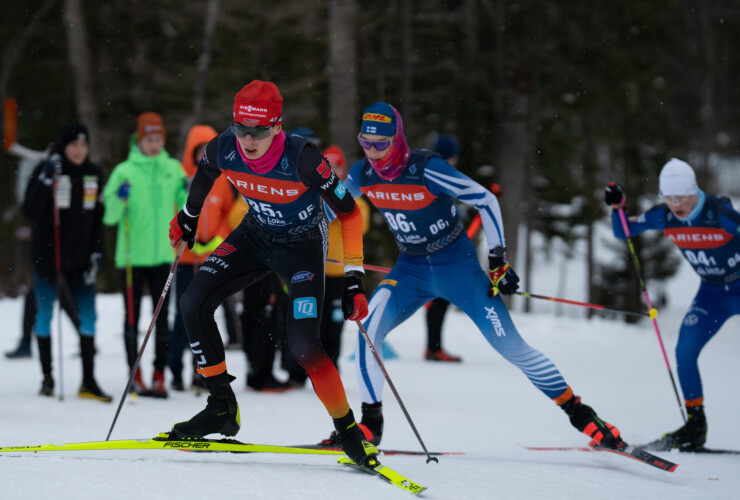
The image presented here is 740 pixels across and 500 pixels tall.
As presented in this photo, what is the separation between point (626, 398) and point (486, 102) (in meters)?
8.60

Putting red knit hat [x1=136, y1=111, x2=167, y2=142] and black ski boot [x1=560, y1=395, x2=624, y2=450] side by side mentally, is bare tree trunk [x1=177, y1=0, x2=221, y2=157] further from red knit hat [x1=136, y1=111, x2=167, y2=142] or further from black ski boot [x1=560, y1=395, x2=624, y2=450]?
black ski boot [x1=560, y1=395, x2=624, y2=450]

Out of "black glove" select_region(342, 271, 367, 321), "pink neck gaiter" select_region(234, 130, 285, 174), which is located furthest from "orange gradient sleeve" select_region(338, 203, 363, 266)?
"pink neck gaiter" select_region(234, 130, 285, 174)

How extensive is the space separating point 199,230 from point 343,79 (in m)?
5.85

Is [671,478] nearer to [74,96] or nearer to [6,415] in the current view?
[6,415]

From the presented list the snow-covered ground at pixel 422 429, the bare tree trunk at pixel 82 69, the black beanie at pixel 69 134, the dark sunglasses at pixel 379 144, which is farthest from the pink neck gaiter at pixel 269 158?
the bare tree trunk at pixel 82 69

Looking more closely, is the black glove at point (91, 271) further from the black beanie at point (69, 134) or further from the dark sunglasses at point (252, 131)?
the dark sunglasses at point (252, 131)

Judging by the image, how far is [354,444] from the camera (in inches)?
167

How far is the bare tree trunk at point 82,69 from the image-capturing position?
15867 millimetres

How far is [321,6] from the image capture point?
1822 cm

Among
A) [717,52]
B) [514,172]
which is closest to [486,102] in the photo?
[514,172]

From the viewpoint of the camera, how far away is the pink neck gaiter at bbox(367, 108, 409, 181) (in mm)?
4934

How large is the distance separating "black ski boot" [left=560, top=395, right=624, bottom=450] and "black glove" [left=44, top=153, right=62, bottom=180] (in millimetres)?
4336

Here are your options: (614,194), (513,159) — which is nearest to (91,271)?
(614,194)

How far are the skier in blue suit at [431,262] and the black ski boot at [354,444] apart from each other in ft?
1.74
